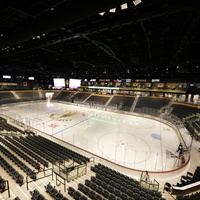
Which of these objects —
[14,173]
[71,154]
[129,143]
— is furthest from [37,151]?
[129,143]

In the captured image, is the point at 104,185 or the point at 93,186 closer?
the point at 93,186

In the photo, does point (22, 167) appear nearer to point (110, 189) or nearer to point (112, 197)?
point (110, 189)

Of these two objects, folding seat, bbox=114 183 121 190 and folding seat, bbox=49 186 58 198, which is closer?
folding seat, bbox=49 186 58 198

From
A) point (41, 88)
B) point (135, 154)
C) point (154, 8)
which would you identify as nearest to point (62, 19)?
point (154, 8)

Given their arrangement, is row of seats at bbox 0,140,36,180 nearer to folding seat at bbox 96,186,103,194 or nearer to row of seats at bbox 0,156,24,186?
row of seats at bbox 0,156,24,186

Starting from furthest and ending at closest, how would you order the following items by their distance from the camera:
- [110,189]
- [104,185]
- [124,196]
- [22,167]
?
[22,167] → [104,185] → [110,189] → [124,196]

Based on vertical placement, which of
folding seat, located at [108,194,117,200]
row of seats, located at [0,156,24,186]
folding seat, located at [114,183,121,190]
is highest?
row of seats, located at [0,156,24,186]

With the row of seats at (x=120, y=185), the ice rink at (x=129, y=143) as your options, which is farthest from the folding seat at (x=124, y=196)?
the ice rink at (x=129, y=143)

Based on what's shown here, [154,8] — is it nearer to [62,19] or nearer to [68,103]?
[62,19]

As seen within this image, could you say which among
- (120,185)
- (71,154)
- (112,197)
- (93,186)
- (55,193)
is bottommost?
(71,154)

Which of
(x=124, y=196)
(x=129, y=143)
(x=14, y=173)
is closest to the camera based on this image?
(x=124, y=196)

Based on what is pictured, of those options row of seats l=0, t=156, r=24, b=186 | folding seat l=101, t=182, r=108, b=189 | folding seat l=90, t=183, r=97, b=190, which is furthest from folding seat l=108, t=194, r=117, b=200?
row of seats l=0, t=156, r=24, b=186

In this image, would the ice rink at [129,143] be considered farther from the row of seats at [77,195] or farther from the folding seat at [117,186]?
the row of seats at [77,195]

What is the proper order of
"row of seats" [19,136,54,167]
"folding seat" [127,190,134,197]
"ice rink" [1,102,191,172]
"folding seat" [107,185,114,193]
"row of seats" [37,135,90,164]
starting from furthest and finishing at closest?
"ice rink" [1,102,191,172]
"row of seats" [19,136,54,167]
"row of seats" [37,135,90,164]
"folding seat" [107,185,114,193]
"folding seat" [127,190,134,197]
